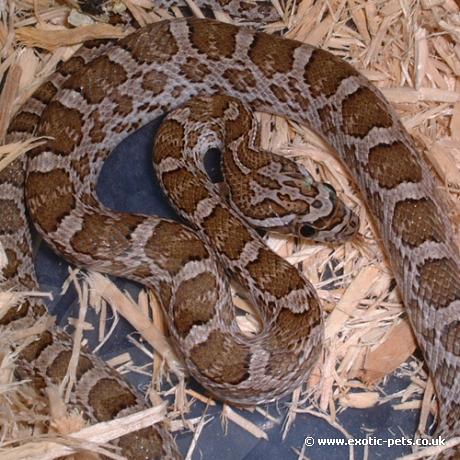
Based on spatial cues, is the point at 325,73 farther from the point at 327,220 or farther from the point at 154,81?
the point at 154,81

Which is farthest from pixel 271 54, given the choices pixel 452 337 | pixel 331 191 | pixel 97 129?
pixel 452 337

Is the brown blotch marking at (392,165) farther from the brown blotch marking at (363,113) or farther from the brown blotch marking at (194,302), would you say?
the brown blotch marking at (194,302)

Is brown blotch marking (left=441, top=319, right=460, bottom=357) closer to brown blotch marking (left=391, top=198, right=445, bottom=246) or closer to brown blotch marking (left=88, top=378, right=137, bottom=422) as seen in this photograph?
brown blotch marking (left=391, top=198, right=445, bottom=246)

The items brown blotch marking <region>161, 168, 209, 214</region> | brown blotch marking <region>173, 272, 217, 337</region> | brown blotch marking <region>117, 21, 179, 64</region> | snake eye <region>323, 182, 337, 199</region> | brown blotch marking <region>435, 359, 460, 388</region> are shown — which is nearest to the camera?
brown blotch marking <region>435, 359, 460, 388</region>

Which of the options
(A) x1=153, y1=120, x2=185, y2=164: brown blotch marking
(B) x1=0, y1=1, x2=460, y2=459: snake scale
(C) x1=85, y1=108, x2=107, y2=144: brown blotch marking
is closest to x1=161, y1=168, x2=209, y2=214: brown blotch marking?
(B) x1=0, y1=1, x2=460, y2=459: snake scale

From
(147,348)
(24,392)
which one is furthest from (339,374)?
(24,392)
